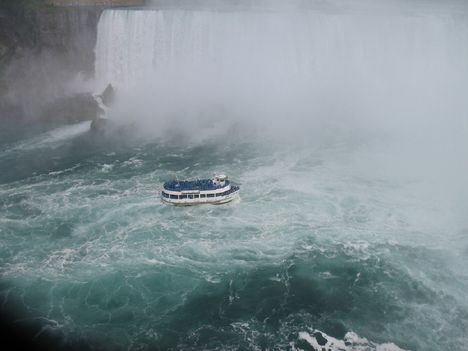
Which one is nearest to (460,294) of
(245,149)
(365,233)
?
(365,233)

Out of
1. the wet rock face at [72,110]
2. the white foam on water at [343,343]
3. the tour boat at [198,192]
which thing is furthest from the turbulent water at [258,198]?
the wet rock face at [72,110]

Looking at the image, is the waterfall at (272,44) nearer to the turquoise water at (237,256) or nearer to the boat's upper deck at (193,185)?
the turquoise water at (237,256)

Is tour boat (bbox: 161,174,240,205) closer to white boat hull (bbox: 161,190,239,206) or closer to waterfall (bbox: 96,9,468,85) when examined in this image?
white boat hull (bbox: 161,190,239,206)

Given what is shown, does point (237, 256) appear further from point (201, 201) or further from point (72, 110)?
point (72, 110)

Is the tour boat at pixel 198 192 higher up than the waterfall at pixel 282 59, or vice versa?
the waterfall at pixel 282 59

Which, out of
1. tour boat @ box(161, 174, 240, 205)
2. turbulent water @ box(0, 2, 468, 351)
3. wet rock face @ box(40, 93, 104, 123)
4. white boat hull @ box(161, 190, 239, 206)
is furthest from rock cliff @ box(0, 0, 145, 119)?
white boat hull @ box(161, 190, 239, 206)

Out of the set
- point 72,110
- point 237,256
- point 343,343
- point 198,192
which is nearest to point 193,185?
point 198,192

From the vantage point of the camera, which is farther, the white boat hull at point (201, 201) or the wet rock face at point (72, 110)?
the wet rock face at point (72, 110)

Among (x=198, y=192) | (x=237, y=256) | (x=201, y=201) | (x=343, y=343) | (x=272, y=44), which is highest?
(x=272, y=44)
